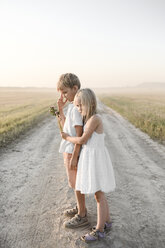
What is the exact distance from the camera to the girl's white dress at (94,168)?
8.79 ft

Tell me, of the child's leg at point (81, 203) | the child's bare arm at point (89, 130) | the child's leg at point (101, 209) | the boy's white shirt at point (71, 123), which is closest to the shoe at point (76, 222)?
the child's leg at point (81, 203)

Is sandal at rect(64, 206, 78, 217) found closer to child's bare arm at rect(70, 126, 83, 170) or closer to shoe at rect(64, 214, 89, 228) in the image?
shoe at rect(64, 214, 89, 228)

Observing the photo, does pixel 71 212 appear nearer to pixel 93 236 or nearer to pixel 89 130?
pixel 93 236

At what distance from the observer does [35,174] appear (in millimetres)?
5301

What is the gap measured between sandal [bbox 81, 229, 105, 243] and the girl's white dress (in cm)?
61

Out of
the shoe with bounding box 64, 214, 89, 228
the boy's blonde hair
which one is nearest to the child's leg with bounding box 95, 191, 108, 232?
the shoe with bounding box 64, 214, 89, 228

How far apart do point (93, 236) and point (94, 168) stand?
3.02 ft

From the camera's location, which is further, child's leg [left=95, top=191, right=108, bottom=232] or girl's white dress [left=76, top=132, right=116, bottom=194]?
child's leg [left=95, top=191, right=108, bottom=232]

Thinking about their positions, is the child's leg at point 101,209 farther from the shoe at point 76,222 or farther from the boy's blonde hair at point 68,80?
the boy's blonde hair at point 68,80

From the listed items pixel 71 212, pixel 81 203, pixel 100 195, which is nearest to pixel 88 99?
pixel 100 195

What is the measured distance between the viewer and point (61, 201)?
398 cm

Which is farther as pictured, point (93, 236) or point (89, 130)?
point (93, 236)

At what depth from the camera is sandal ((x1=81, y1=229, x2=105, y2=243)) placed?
9.31 ft

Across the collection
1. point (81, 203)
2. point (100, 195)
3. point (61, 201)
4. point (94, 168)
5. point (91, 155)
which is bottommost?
point (61, 201)
